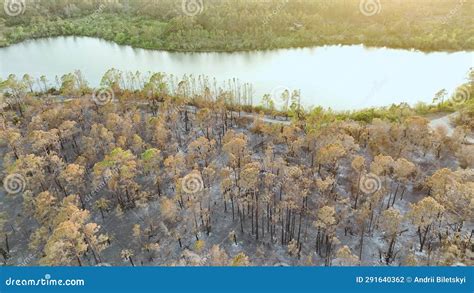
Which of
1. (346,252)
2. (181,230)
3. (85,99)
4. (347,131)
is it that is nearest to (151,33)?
(85,99)

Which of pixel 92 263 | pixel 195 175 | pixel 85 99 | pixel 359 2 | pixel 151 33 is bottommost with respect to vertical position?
pixel 92 263

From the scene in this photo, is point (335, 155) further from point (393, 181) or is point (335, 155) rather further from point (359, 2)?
point (359, 2)

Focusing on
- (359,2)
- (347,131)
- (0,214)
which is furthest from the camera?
(359,2)

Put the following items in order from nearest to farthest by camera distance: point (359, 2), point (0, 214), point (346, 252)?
1. point (346, 252)
2. point (0, 214)
3. point (359, 2)

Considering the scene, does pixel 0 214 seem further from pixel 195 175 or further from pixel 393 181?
pixel 393 181

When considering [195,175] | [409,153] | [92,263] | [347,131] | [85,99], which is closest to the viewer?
[92,263]

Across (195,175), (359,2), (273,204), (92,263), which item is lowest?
(92,263)

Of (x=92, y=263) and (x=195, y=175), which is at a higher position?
(x=195, y=175)

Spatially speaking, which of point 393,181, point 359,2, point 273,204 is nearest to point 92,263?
point 273,204

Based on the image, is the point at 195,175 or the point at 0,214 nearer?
the point at 195,175
